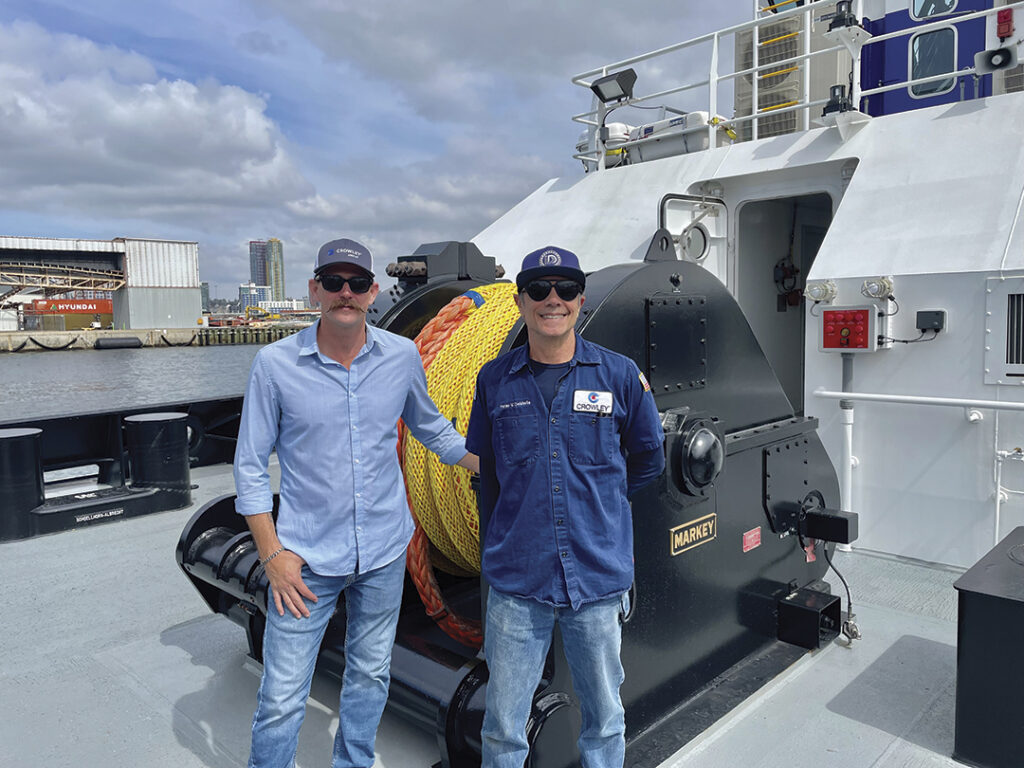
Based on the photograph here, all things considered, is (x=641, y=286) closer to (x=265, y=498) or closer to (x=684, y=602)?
(x=684, y=602)

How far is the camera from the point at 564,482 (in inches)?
79.4

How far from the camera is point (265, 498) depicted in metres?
2.13

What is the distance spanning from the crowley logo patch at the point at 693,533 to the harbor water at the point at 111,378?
21.9m

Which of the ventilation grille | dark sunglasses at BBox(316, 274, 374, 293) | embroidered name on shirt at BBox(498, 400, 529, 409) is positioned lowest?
embroidered name on shirt at BBox(498, 400, 529, 409)

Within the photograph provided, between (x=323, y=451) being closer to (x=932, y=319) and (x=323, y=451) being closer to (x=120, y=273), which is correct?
(x=932, y=319)

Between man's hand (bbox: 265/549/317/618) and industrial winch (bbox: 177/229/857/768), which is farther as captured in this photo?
industrial winch (bbox: 177/229/857/768)

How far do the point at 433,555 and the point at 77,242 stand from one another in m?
80.4

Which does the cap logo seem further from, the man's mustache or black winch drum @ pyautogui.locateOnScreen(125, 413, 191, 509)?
black winch drum @ pyautogui.locateOnScreen(125, 413, 191, 509)

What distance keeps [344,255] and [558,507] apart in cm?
88

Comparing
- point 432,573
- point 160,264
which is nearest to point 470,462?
point 432,573

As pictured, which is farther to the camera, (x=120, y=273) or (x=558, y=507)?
(x=120, y=273)

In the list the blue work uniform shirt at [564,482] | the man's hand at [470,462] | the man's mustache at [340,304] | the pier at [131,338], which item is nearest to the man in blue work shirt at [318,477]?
the man's mustache at [340,304]

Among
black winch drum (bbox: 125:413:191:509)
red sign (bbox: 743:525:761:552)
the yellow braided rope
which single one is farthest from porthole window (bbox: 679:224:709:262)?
black winch drum (bbox: 125:413:191:509)

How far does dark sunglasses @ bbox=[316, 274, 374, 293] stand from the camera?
7.01 ft
